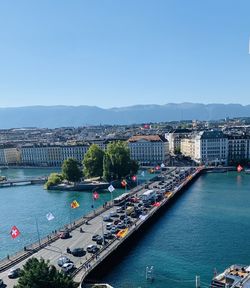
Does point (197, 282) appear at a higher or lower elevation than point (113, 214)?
lower

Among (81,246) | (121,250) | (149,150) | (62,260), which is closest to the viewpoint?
(62,260)

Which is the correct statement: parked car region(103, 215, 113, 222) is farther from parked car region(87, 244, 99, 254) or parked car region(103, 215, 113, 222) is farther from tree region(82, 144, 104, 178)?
tree region(82, 144, 104, 178)

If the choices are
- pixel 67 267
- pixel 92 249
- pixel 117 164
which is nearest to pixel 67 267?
pixel 67 267

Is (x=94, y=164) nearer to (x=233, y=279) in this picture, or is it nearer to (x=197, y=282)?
(x=197, y=282)

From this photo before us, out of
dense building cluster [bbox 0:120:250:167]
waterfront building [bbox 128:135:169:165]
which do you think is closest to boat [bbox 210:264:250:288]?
dense building cluster [bbox 0:120:250:167]

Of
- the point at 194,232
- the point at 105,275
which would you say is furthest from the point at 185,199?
the point at 105,275

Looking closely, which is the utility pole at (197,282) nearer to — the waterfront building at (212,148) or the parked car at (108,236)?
the parked car at (108,236)

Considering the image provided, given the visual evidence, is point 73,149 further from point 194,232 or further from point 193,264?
point 193,264
